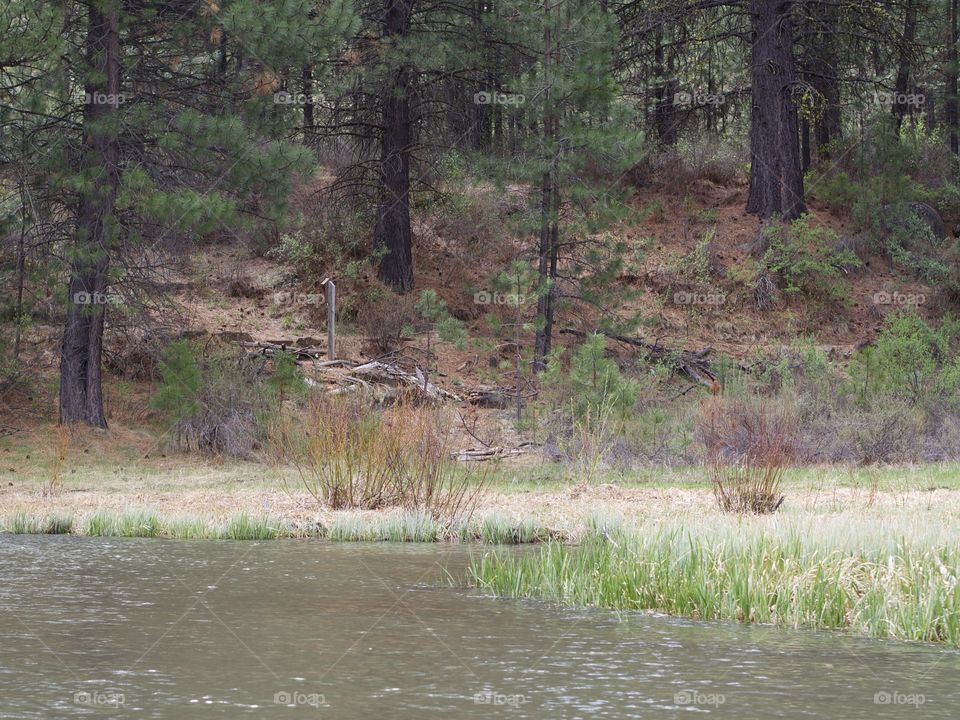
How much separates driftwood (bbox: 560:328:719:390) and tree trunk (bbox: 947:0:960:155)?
1084cm

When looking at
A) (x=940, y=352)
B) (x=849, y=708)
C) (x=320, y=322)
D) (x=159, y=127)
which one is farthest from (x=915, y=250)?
(x=849, y=708)

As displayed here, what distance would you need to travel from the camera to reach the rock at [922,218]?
1179 inches

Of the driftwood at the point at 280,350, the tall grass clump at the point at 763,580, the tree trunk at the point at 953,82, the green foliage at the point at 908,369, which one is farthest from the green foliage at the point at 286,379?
the tree trunk at the point at 953,82

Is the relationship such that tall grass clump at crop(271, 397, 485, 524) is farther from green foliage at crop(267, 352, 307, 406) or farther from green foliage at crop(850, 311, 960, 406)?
green foliage at crop(850, 311, 960, 406)

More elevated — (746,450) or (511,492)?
(746,450)

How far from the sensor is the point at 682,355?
83.9ft

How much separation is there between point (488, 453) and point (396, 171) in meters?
10.0

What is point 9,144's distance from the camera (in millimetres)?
20266

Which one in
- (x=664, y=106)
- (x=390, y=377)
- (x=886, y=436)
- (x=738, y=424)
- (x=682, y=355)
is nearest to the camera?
(x=738, y=424)

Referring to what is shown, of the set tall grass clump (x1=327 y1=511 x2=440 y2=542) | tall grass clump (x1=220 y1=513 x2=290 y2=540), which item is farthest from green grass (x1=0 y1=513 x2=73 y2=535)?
tall grass clump (x1=327 y1=511 x2=440 y2=542)

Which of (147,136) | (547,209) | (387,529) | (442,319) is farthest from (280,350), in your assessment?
(387,529)

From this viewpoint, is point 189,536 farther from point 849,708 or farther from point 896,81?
point 896,81

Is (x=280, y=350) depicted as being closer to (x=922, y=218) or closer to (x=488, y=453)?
(x=488, y=453)

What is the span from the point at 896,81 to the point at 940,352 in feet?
41.0
